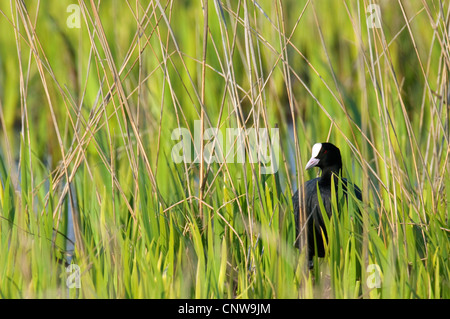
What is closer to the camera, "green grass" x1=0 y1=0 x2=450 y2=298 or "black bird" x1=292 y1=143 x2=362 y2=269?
"green grass" x1=0 y1=0 x2=450 y2=298

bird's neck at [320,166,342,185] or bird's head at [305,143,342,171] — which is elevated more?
bird's head at [305,143,342,171]

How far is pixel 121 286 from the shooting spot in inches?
55.4

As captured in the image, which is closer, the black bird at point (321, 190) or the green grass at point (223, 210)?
the green grass at point (223, 210)

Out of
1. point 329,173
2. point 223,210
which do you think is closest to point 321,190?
point 329,173

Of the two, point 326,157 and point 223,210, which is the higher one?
point 326,157

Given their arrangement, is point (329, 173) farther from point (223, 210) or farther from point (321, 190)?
point (223, 210)

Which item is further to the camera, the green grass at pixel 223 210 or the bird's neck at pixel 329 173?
the bird's neck at pixel 329 173

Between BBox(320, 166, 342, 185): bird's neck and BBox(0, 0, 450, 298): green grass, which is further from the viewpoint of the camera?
BBox(320, 166, 342, 185): bird's neck

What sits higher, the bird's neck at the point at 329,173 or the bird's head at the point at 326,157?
the bird's head at the point at 326,157

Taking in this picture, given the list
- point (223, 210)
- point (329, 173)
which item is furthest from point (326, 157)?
point (223, 210)

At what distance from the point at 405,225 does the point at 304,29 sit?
1.90 meters
